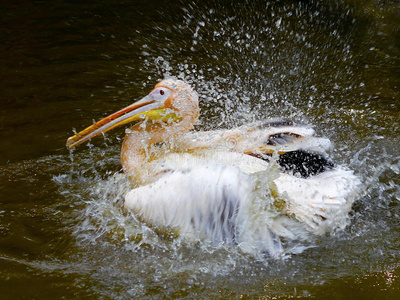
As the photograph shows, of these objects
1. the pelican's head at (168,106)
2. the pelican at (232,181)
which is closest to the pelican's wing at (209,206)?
the pelican at (232,181)

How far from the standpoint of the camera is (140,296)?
6.39 ft

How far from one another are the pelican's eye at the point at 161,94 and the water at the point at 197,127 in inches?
20.1

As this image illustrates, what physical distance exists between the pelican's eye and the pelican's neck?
15 centimetres

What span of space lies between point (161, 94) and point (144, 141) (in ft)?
0.92

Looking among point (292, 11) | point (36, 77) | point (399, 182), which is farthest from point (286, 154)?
point (292, 11)

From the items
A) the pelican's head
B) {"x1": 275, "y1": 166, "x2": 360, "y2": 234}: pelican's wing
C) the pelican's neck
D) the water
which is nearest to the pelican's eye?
the pelican's head

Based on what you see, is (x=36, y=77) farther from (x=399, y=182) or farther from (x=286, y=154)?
(x=399, y=182)

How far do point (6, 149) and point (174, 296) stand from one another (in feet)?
6.14

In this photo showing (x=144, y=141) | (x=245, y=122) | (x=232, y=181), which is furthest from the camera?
(x=245, y=122)

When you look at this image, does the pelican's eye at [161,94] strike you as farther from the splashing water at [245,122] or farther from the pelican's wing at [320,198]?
the pelican's wing at [320,198]

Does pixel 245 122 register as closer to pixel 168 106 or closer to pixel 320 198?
pixel 168 106

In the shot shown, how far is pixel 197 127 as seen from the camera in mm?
3549

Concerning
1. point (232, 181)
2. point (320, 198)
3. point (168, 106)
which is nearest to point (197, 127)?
point (168, 106)

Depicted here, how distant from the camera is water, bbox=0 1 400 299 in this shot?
207 cm
